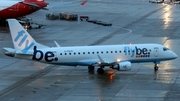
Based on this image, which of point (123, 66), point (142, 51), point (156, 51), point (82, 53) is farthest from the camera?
point (156, 51)

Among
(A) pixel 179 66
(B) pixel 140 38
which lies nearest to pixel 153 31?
(B) pixel 140 38

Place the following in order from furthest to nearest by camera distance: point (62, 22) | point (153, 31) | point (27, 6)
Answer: point (62, 22) < point (27, 6) < point (153, 31)

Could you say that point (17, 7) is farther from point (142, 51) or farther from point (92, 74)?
point (142, 51)

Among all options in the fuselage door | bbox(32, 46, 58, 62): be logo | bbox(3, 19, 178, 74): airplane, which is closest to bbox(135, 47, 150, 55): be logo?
bbox(3, 19, 178, 74): airplane

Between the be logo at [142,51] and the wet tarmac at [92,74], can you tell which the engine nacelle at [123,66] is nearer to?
the wet tarmac at [92,74]

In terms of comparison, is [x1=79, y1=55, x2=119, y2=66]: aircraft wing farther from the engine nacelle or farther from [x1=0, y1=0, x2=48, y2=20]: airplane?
[x1=0, y1=0, x2=48, y2=20]: airplane

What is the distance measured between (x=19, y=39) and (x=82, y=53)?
802 centimetres

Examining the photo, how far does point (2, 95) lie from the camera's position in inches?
2270

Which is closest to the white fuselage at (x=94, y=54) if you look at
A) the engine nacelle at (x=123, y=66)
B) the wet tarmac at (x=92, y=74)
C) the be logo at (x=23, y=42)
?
the be logo at (x=23, y=42)

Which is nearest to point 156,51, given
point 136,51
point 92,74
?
point 136,51

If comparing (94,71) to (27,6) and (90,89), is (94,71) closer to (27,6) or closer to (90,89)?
(90,89)

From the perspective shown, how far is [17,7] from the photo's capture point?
378ft

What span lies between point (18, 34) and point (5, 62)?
1071 cm

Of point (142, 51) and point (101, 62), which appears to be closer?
point (101, 62)
